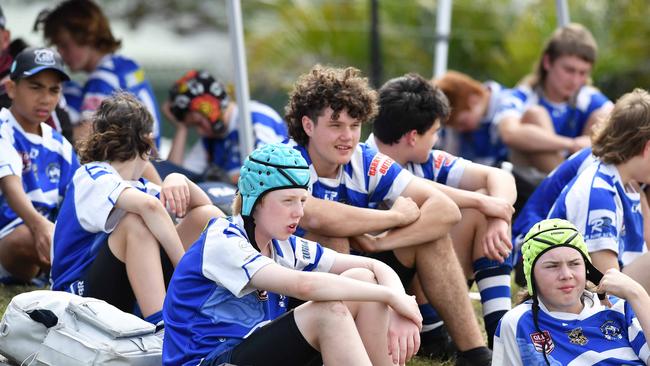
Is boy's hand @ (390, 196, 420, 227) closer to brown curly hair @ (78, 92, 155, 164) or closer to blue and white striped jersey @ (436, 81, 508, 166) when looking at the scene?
brown curly hair @ (78, 92, 155, 164)

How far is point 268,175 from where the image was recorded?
13.8 feet

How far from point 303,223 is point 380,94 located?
3.16ft

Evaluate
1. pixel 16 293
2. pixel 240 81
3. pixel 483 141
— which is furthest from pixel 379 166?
pixel 483 141

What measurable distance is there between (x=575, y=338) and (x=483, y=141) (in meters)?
4.51

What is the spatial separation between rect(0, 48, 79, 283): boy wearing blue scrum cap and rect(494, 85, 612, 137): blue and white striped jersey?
3.52 metres

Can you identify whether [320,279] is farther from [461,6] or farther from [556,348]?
[461,6]

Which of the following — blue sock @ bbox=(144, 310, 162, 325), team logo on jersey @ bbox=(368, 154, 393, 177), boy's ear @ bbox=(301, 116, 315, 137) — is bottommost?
blue sock @ bbox=(144, 310, 162, 325)

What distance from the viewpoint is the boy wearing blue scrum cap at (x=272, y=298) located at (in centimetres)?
405

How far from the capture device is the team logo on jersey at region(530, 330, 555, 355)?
4.54 metres

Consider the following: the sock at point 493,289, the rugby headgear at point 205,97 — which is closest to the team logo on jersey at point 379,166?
the sock at point 493,289

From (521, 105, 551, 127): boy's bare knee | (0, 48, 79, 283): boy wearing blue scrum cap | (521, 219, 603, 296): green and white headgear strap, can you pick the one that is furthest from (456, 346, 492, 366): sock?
(521, 105, 551, 127): boy's bare knee

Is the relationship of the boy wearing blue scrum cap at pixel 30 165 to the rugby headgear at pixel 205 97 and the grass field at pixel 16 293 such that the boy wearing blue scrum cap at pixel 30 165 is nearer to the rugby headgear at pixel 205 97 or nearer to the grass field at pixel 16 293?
the grass field at pixel 16 293

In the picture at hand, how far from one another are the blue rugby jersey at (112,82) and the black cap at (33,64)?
1.64 metres

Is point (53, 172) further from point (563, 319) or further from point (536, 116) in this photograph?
point (536, 116)
